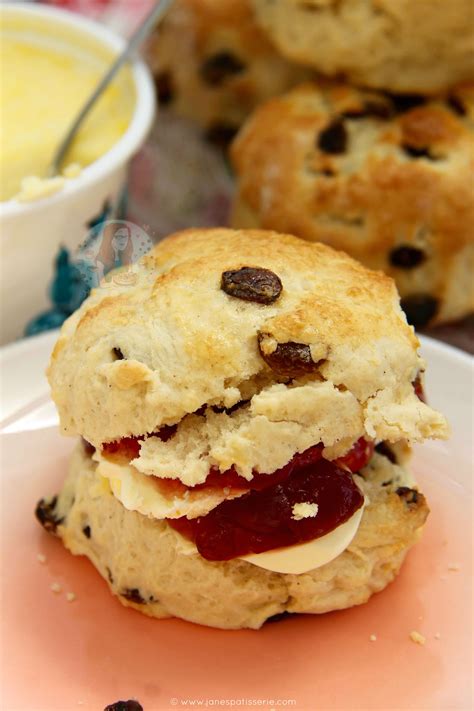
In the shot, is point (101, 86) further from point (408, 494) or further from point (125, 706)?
point (125, 706)

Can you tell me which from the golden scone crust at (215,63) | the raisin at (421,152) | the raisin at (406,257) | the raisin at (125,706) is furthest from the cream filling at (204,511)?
the golden scone crust at (215,63)

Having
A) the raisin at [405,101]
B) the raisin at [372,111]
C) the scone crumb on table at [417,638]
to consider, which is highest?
the raisin at [405,101]

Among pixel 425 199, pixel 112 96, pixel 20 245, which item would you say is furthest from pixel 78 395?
pixel 112 96

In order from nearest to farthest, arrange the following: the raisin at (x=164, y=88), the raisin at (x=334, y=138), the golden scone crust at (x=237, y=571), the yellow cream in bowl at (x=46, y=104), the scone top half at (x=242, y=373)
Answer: the scone top half at (x=242, y=373), the golden scone crust at (x=237, y=571), the yellow cream in bowl at (x=46, y=104), the raisin at (x=334, y=138), the raisin at (x=164, y=88)

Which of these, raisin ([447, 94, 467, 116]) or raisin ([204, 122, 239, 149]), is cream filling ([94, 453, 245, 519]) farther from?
raisin ([204, 122, 239, 149])

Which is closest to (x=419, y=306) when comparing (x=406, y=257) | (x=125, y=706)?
(x=406, y=257)

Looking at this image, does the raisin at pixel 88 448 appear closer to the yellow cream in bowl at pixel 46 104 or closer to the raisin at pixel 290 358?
the raisin at pixel 290 358

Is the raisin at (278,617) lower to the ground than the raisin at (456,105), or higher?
lower
